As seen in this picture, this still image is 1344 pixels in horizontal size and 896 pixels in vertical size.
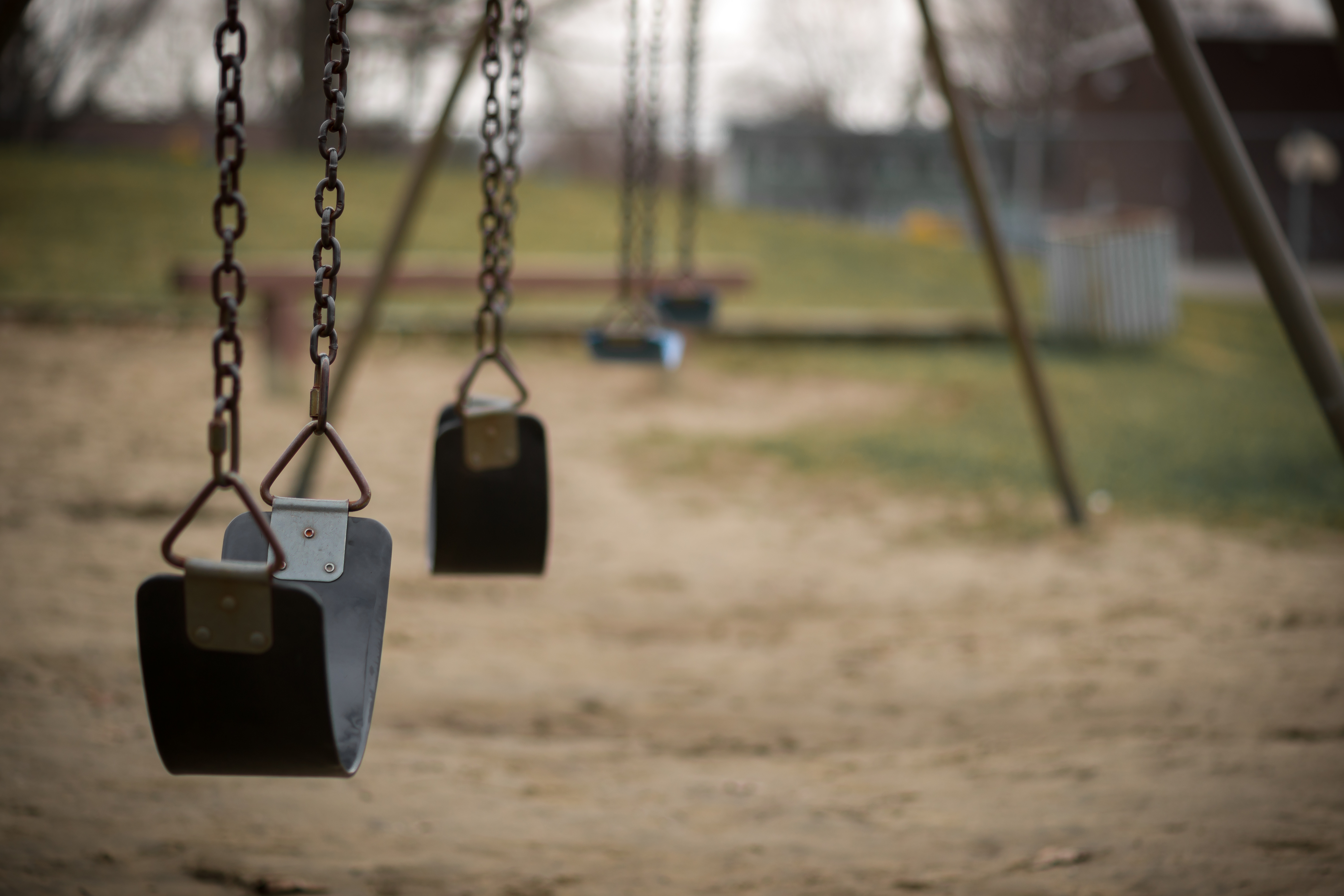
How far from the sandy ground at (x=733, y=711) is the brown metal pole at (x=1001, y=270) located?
1.07ft

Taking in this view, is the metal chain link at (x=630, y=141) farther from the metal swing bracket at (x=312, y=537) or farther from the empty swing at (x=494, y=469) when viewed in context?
the metal swing bracket at (x=312, y=537)

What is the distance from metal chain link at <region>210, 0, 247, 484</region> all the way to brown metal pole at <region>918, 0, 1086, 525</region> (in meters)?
3.14

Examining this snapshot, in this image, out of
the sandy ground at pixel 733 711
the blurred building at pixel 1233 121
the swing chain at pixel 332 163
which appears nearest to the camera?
the swing chain at pixel 332 163

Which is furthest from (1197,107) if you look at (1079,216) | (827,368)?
(1079,216)

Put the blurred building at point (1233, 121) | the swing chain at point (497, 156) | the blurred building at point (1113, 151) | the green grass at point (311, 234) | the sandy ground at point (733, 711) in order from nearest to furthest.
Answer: the sandy ground at point (733, 711)
the swing chain at point (497, 156)
the green grass at point (311, 234)
the blurred building at point (1233, 121)
the blurred building at point (1113, 151)

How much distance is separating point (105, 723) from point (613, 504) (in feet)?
8.46

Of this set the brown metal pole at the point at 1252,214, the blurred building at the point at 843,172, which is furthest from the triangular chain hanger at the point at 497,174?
the blurred building at the point at 843,172

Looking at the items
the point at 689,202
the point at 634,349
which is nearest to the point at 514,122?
the point at 634,349

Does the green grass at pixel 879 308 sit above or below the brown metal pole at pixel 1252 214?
below

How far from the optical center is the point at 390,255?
4.22 m

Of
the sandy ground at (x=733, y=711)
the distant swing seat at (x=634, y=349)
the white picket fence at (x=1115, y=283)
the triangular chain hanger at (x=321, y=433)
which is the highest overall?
the triangular chain hanger at (x=321, y=433)

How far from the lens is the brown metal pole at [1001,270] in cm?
407

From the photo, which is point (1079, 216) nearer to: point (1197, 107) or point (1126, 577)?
point (1126, 577)

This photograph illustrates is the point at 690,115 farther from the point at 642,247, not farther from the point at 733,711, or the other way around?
the point at 733,711
